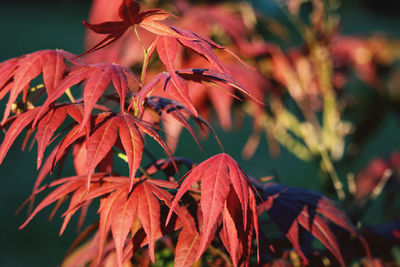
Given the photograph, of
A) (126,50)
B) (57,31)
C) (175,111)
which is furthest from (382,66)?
(57,31)

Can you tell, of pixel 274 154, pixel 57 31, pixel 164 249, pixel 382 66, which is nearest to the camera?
pixel 164 249

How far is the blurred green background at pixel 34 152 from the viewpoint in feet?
9.08

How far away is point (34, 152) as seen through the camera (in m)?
3.59

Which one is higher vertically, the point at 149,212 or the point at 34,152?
the point at 149,212

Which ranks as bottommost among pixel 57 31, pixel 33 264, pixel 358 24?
pixel 33 264

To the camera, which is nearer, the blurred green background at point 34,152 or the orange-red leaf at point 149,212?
the orange-red leaf at point 149,212

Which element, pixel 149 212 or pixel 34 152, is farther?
pixel 34 152

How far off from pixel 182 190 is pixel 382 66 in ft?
4.92

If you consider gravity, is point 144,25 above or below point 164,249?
above

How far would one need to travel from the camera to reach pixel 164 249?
3.05 feet

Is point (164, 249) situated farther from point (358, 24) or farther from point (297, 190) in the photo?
point (358, 24)

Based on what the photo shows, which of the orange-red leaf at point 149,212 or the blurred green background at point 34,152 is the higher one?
the orange-red leaf at point 149,212

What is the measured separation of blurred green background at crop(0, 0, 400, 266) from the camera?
2.77m

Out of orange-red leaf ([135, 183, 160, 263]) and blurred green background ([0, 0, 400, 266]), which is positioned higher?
orange-red leaf ([135, 183, 160, 263])
